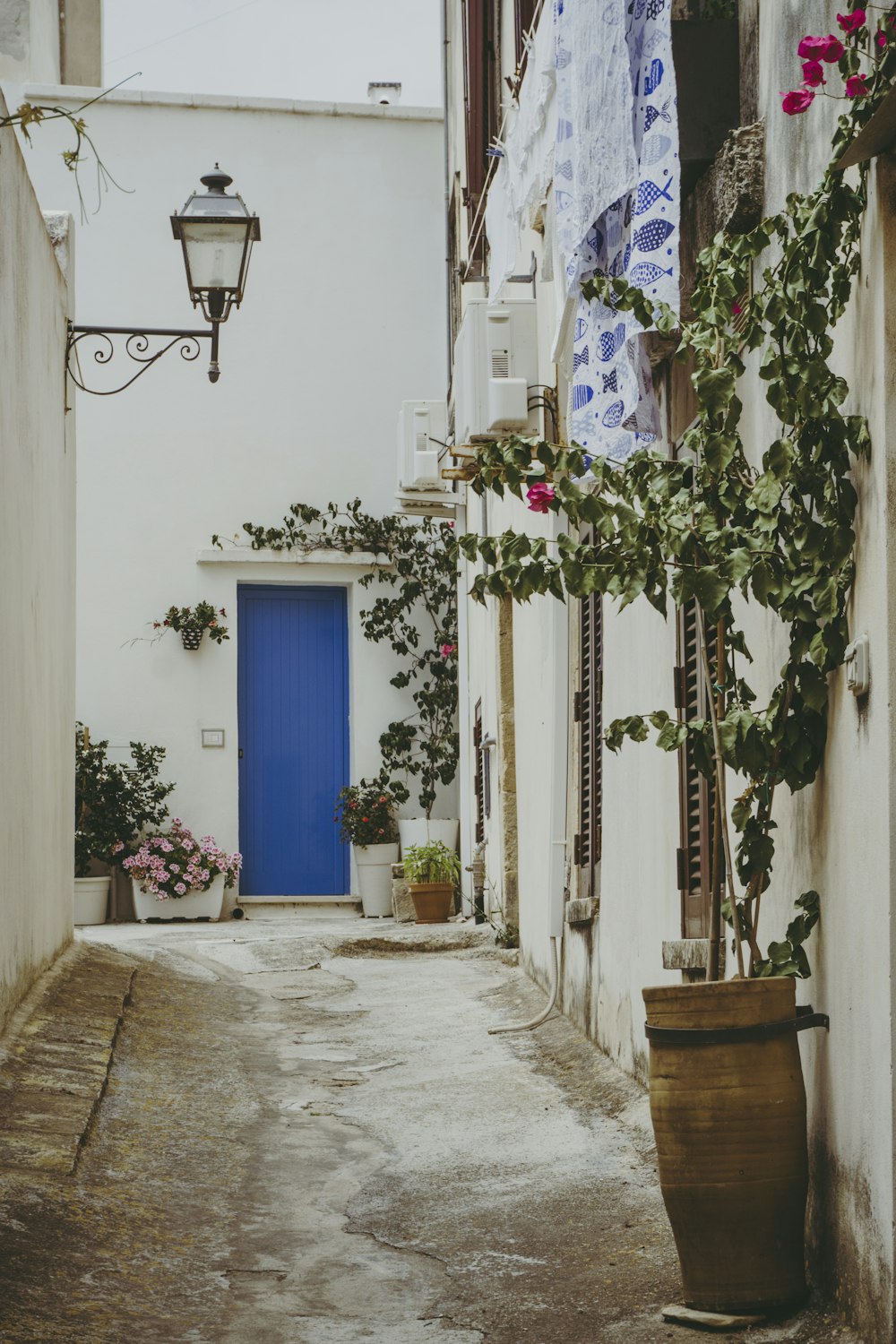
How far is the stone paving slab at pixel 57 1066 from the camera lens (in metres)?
4.47

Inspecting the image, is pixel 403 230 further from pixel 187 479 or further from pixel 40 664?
pixel 40 664

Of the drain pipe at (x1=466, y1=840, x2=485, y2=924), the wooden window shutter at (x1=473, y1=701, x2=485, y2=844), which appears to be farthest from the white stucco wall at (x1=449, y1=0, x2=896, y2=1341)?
the wooden window shutter at (x1=473, y1=701, x2=485, y2=844)

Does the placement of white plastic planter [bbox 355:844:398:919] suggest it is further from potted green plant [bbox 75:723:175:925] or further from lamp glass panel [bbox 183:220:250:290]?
lamp glass panel [bbox 183:220:250:290]

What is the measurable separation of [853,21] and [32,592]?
4.57m

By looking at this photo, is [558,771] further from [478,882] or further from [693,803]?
[478,882]

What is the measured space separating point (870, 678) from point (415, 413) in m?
8.88

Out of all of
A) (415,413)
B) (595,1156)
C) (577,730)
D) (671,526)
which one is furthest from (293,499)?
(671,526)

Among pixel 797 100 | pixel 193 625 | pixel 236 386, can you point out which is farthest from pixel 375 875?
pixel 797 100

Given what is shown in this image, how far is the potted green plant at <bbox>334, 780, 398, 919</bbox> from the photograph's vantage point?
12.8 m

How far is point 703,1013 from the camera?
332cm

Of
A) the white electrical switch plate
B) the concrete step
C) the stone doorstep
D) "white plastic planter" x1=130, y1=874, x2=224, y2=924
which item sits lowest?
the concrete step

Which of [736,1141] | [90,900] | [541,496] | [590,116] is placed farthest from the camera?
[90,900]

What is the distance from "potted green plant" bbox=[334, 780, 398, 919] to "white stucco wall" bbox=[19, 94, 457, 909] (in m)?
0.49

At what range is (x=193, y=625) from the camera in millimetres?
12828
